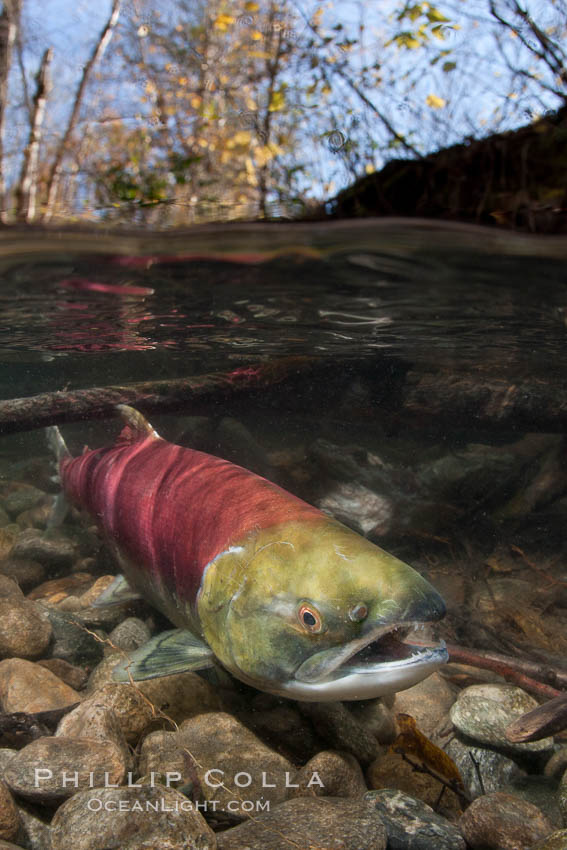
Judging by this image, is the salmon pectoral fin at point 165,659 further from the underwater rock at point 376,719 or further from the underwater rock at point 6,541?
the underwater rock at point 6,541

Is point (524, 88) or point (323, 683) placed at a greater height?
point (524, 88)

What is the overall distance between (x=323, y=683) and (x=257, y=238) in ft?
13.9

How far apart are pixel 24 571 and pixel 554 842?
18.9ft

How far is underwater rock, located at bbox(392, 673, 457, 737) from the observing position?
4070mm

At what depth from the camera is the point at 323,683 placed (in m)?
2.69

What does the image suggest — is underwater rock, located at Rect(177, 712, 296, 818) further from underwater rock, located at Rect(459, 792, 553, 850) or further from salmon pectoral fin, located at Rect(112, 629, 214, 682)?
underwater rock, located at Rect(459, 792, 553, 850)

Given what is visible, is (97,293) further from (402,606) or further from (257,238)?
(402,606)

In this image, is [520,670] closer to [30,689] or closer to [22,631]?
[30,689]

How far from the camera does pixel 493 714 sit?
146 inches

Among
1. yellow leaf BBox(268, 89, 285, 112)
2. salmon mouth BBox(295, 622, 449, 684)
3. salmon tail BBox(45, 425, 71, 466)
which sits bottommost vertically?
salmon tail BBox(45, 425, 71, 466)

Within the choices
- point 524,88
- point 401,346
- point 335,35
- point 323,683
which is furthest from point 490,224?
point 401,346

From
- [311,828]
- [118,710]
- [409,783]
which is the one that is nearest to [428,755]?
[409,783]

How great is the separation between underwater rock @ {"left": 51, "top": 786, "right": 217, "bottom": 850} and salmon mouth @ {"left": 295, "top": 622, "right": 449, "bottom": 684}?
0.80 meters

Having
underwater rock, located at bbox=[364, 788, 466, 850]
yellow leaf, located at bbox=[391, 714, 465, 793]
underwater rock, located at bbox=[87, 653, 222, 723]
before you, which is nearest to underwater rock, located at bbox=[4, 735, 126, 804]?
underwater rock, located at bbox=[87, 653, 222, 723]
